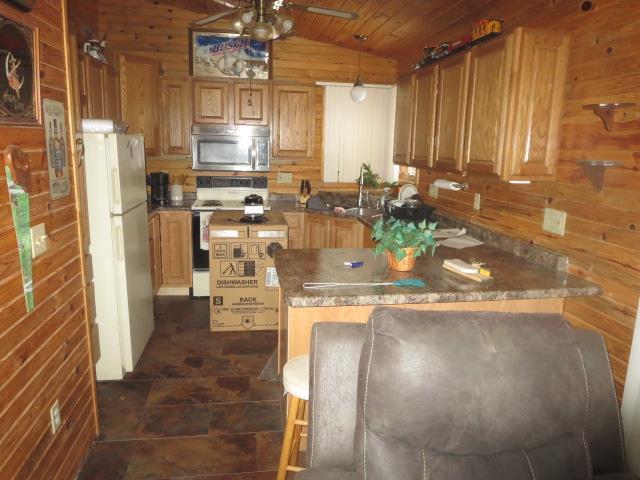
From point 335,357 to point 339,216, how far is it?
2739 mm

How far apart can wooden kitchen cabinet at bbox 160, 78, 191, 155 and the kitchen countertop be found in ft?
8.14

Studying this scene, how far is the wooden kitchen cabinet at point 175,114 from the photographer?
432 cm

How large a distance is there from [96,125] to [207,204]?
1.85 m

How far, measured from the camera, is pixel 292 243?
4496 mm

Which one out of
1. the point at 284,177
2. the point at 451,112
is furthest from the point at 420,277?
the point at 284,177

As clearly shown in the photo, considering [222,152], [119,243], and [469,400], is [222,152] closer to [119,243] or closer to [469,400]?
[119,243]

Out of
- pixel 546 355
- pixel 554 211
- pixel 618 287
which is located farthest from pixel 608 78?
pixel 546 355

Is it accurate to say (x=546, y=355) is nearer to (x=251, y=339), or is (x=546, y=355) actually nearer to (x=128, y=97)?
(x=251, y=339)

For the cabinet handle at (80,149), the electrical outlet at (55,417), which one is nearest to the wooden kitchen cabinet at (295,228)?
the cabinet handle at (80,149)

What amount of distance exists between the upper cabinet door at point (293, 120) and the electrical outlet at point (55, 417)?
10.7 feet

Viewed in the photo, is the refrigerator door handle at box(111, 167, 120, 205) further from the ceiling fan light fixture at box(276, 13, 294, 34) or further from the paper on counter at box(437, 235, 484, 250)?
the paper on counter at box(437, 235, 484, 250)

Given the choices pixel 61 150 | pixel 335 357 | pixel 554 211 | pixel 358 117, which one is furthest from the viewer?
pixel 358 117

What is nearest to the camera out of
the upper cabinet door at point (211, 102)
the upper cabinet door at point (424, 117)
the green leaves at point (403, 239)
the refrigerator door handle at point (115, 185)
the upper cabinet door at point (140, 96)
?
the green leaves at point (403, 239)

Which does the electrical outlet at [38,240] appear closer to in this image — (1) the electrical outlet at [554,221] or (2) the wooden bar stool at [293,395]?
(2) the wooden bar stool at [293,395]
